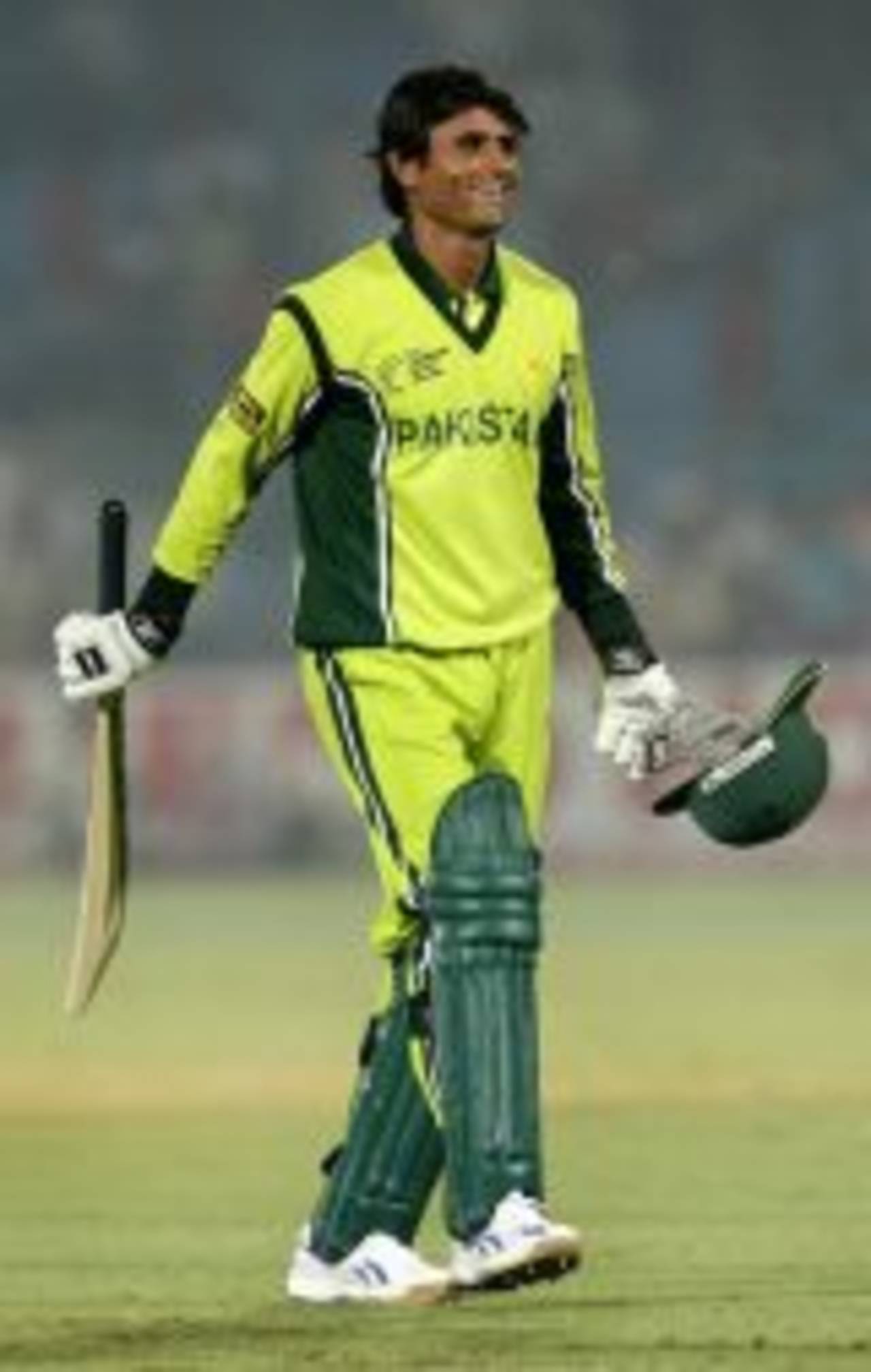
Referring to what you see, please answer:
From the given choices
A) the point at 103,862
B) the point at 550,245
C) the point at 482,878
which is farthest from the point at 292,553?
the point at 482,878

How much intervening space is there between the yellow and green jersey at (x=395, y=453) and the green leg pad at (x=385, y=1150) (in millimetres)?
475

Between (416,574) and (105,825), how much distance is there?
0.58 meters

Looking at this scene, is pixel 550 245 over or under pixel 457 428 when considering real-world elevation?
over

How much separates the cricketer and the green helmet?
214 mm

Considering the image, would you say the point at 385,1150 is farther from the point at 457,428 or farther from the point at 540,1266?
the point at 457,428

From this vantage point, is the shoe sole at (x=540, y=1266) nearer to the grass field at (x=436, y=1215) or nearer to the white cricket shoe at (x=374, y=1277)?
the grass field at (x=436, y=1215)

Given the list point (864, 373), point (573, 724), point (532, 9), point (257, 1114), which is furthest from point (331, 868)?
point (257, 1114)

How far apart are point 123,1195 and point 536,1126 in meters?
2.33

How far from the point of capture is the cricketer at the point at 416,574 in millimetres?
5871

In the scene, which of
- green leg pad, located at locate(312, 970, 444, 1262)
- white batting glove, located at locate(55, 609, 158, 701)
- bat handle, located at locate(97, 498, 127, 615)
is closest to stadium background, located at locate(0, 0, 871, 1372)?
green leg pad, located at locate(312, 970, 444, 1262)

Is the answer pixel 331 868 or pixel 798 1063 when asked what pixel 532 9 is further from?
pixel 798 1063

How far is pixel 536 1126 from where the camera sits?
Result: 5754mm

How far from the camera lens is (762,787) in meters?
5.96

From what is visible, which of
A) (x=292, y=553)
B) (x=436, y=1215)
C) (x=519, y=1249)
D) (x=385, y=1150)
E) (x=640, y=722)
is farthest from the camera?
(x=292, y=553)
